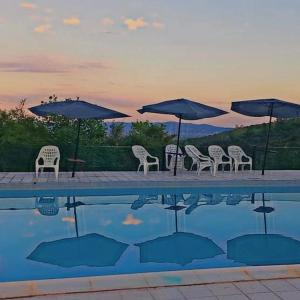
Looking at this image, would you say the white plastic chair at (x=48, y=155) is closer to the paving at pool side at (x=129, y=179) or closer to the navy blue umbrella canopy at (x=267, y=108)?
the paving at pool side at (x=129, y=179)

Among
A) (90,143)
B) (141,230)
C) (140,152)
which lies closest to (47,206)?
(141,230)

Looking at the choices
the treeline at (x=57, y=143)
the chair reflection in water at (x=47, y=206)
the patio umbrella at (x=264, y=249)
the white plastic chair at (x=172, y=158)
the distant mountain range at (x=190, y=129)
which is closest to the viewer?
the patio umbrella at (x=264, y=249)

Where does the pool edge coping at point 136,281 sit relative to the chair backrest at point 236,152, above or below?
below

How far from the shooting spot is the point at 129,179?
11125mm

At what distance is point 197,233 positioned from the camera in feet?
23.2

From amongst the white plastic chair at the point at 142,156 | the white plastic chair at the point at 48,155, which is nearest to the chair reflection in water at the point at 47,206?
the white plastic chair at the point at 48,155

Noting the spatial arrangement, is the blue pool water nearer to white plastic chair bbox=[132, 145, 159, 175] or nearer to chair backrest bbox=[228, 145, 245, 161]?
white plastic chair bbox=[132, 145, 159, 175]

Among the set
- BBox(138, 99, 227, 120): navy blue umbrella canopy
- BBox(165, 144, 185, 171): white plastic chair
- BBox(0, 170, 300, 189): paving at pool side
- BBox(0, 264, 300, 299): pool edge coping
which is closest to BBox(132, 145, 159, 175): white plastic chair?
BBox(0, 170, 300, 189): paving at pool side

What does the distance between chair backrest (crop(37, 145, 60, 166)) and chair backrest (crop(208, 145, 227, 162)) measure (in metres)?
4.47

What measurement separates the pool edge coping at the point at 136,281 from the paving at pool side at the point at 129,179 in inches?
258

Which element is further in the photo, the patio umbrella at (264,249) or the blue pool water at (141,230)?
the patio umbrella at (264,249)

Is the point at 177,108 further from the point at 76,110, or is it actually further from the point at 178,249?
the point at 178,249

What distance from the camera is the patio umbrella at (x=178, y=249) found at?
570 centimetres

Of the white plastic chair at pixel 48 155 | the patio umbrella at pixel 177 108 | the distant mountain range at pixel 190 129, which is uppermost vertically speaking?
the patio umbrella at pixel 177 108
